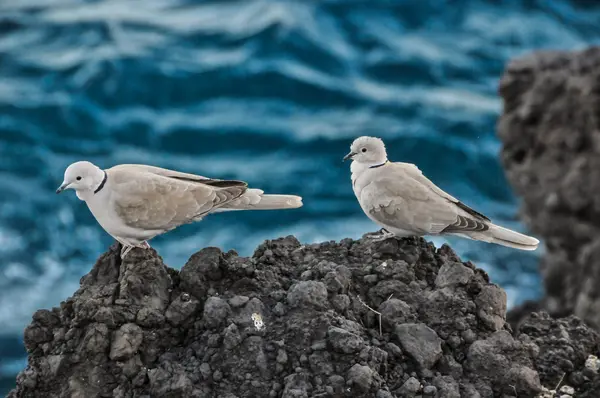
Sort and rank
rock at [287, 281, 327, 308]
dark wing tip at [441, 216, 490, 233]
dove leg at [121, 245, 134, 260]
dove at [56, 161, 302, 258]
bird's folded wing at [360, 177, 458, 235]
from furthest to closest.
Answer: dark wing tip at [441, 216, 490, 233] < bird's folded wing at [360, 177, 458, 235] < dove at [56, 161, 302, 258] < dove leg at [121, 245, 134, 260] < rock at [287, 281, 327, 308]

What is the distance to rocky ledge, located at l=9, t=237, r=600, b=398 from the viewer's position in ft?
16.0

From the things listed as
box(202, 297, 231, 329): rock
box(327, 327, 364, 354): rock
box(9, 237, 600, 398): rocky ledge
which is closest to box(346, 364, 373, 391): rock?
box(9, 237, 600, 398): rocky ledge

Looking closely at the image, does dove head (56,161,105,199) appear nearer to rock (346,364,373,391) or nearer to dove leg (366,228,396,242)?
dove leg (366,228,396,242)

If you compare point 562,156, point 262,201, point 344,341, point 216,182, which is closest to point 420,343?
point 344,341

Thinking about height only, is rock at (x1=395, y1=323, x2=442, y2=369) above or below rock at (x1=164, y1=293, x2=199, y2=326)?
below

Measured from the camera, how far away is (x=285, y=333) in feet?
16.5

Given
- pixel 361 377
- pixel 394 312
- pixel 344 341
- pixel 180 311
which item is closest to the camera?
pixel 361 377

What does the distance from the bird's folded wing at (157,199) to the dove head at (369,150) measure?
3.47 ft

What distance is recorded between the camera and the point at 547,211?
37.5ft

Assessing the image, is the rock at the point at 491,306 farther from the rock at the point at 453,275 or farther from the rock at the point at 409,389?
the rock at the point at 409,389

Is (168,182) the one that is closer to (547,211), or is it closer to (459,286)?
(459,286)

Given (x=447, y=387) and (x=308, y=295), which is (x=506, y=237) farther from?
(x=308, y=295)

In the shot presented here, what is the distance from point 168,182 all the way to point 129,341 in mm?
1151

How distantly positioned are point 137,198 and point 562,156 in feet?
A: 23.3
